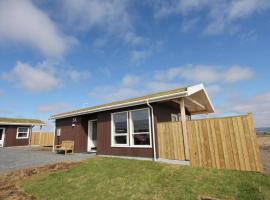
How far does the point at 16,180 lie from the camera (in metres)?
6.29

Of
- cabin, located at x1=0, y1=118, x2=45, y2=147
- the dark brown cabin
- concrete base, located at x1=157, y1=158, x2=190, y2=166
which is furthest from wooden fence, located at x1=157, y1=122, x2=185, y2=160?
cabin, located at x1=0, y1=118, x2=45, y2=147

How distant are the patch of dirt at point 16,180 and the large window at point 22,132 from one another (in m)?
18.4

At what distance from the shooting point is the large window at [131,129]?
895 centimetres

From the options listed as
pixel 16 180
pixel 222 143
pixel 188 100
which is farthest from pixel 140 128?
pixel 16 180

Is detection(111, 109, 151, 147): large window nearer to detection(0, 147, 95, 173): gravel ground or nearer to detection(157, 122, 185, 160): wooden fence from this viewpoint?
detection(157, 122, 185, 160): wooden fence

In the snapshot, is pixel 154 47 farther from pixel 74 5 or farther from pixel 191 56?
pixel 74 5

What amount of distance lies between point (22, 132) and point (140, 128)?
67.6 ft

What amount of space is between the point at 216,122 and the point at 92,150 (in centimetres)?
934

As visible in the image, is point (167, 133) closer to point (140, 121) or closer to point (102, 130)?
point (140, 121)

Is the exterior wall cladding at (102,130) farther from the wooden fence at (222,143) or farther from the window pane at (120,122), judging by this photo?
the wooden fence at (222,143)

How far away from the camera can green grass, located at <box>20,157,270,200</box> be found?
4.49 metres

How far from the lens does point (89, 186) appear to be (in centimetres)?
539

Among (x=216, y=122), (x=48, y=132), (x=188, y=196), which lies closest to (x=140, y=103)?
(x=216, y=122)

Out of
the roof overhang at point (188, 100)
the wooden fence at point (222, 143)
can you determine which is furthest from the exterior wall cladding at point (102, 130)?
the wooden fence at point (222, 143)
